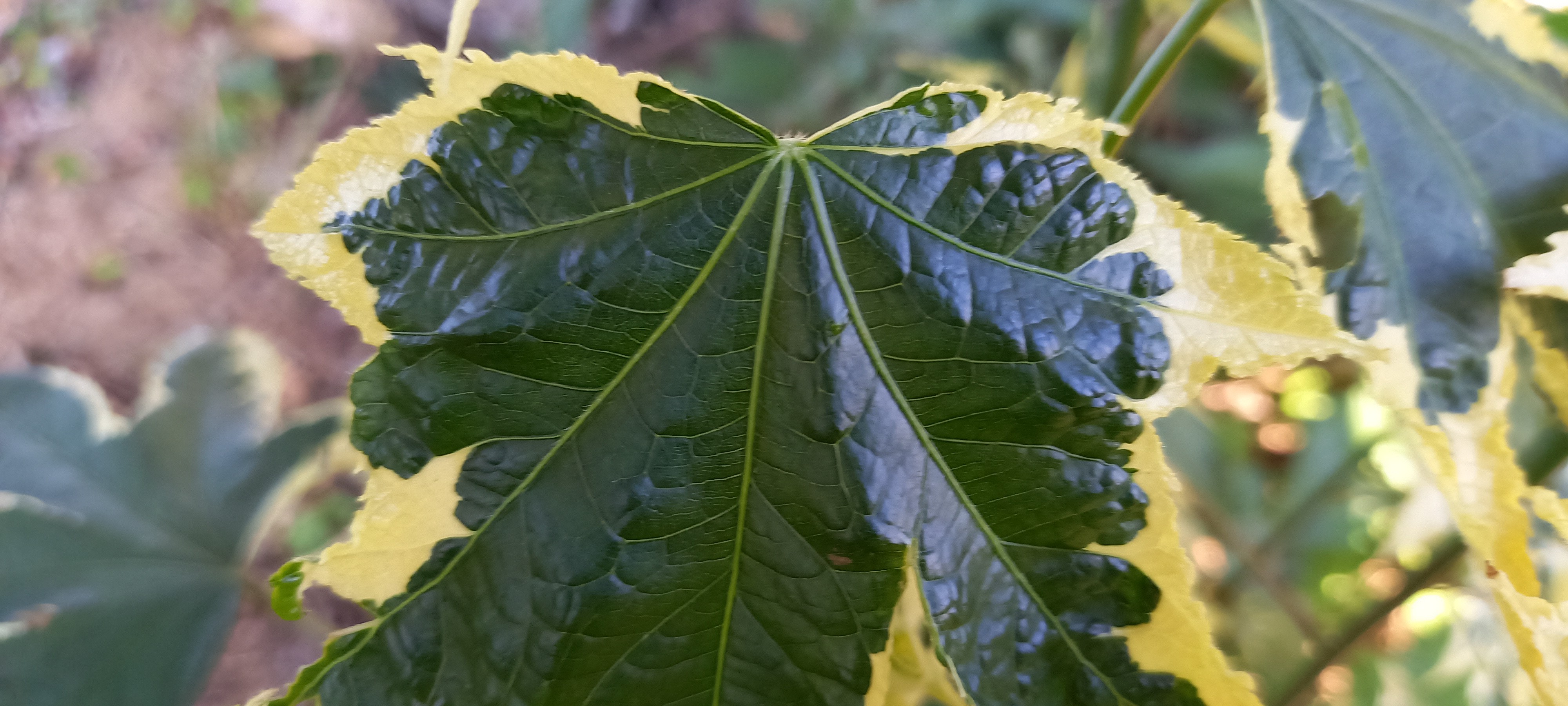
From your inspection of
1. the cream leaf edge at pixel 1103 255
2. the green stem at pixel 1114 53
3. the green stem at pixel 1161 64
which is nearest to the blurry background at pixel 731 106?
the green stem at pixel 1114 53

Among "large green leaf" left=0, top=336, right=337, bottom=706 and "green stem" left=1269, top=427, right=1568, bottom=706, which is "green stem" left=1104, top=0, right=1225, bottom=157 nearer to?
"green stem" left=1269, top=427, right=1568, bottom=706

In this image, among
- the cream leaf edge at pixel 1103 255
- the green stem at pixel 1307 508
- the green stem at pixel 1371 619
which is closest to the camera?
the cream leaf edge at pixel 1103 255

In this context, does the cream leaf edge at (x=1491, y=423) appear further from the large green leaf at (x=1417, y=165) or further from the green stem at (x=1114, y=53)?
the green stem at (x=1114, y=53)

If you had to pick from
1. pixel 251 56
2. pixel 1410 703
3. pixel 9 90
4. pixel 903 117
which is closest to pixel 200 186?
pixel 251 56

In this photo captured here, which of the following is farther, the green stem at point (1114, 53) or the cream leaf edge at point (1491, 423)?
the green stem at point (1114, 53)

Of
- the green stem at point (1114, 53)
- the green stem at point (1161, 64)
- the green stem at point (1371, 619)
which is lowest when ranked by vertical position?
the green stem at point (1371, 619)

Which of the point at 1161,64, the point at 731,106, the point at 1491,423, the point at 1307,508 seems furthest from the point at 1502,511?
the point at 731,106

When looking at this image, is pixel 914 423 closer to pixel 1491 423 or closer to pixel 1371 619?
pixel 1491 423
